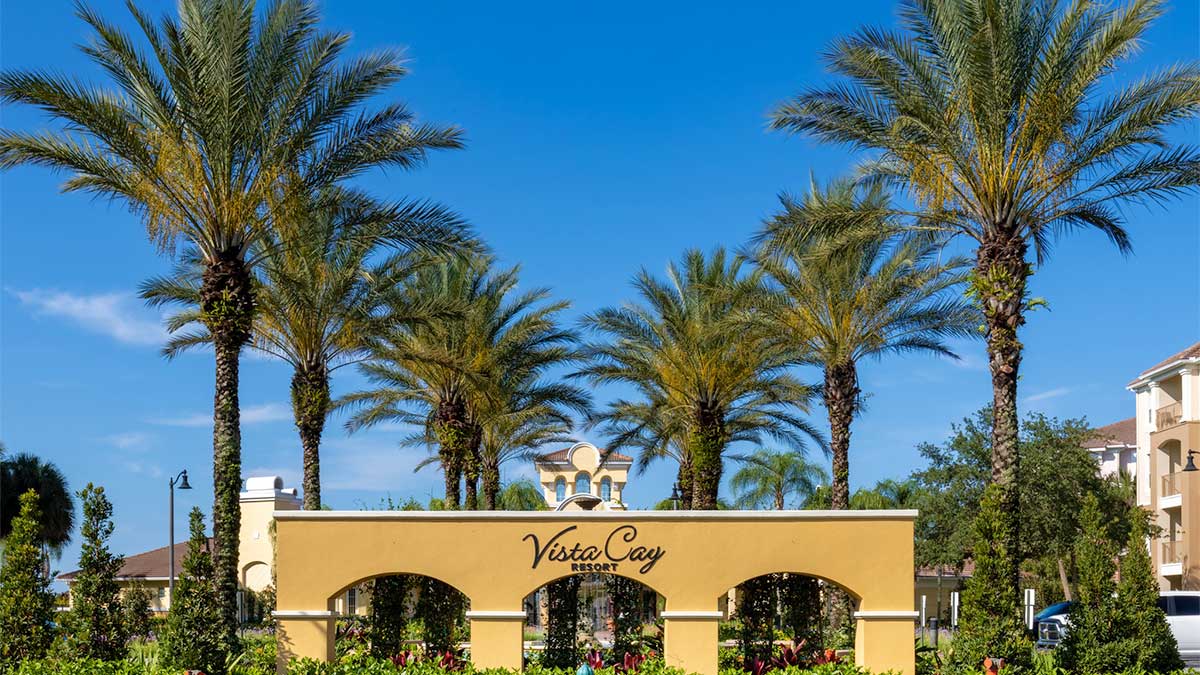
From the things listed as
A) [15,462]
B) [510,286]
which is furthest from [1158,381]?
[15,462]

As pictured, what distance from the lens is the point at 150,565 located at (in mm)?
64000

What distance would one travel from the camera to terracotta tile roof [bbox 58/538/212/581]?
61219 mm

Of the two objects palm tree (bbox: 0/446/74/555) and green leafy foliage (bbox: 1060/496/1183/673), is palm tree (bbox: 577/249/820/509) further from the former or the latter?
palm tree (bbox: 0/446/74/555)

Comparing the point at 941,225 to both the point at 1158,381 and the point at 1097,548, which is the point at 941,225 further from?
the point at 1158,381

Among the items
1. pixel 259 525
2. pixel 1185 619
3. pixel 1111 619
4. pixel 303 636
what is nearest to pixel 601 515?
pixel 303 636

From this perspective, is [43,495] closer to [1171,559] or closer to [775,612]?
[775,612]

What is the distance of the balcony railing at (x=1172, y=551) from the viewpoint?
49.8 metres

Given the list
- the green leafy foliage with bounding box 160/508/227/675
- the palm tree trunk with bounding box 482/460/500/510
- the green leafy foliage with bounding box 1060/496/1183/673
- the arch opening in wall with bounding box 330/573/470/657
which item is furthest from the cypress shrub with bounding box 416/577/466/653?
the palm tree trunk with bounding box 482/460/500/510

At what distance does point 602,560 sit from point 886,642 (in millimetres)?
4864

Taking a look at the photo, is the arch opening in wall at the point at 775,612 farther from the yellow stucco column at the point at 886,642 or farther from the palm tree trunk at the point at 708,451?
the palm tree trunk at the point at 708,451

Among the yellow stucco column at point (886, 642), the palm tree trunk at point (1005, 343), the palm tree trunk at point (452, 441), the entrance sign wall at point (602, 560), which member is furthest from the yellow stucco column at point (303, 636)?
the palm tree trunk at point (452, 441)

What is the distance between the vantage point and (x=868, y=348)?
31766 mm

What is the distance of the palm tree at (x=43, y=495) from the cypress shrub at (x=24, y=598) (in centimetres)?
2378

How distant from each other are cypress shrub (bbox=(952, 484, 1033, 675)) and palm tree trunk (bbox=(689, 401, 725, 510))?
13623 millimetres
